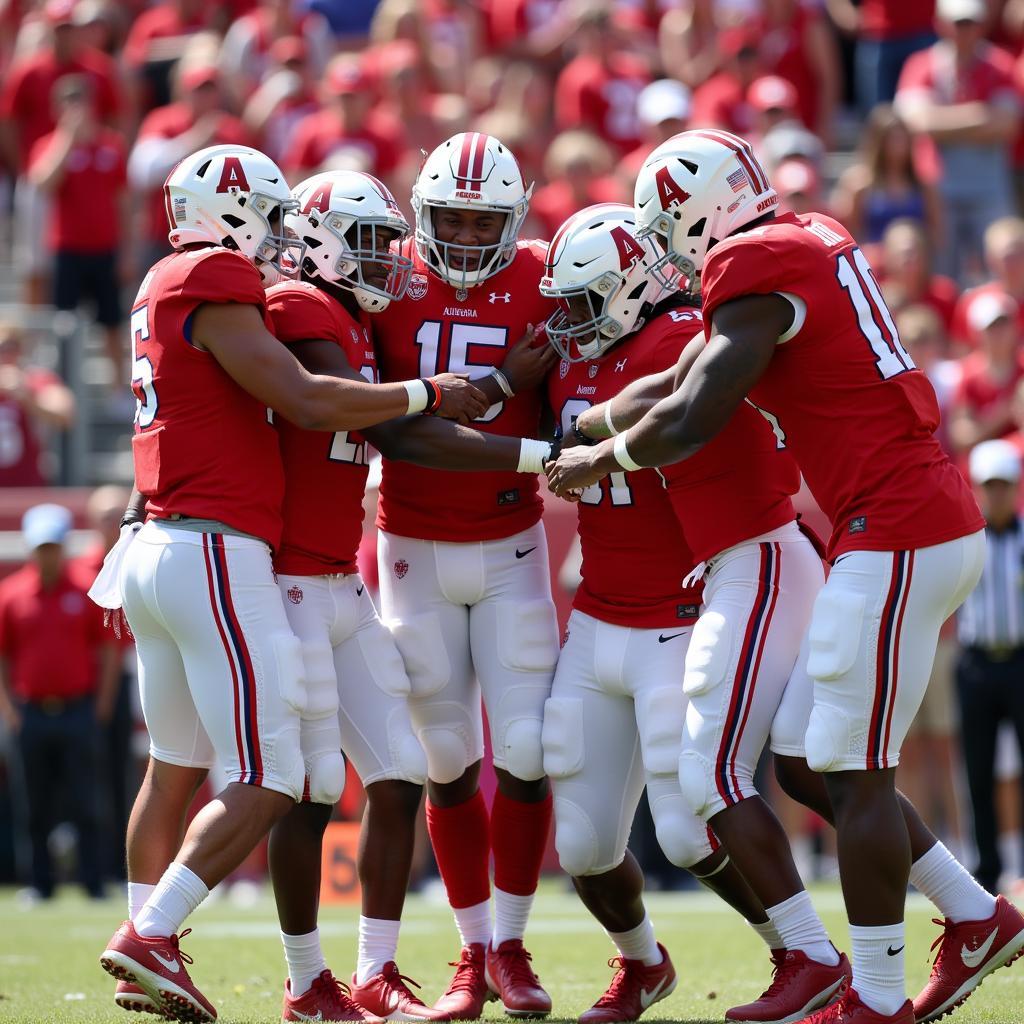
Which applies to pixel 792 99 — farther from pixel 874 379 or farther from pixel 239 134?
pixel 874 379

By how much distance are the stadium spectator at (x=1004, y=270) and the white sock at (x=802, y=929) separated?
6012 millimetres

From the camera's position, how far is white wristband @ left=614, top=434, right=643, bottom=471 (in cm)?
509

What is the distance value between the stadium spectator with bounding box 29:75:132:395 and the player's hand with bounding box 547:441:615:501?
670 centimetres

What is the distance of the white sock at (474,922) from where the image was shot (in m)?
5.88

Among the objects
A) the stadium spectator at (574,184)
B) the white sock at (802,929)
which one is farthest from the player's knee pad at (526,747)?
the stadium spectator at (574,184)

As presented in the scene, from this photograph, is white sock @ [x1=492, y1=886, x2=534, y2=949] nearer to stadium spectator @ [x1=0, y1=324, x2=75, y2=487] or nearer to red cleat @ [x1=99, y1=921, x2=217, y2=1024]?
red cleat @ [x1=99, y1=921, x2=217, y2=1024]

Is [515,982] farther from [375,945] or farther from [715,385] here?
[715,385]

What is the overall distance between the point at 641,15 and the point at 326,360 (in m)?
9.05

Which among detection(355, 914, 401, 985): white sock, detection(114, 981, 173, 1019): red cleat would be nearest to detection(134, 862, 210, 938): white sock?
detection(114, 981, 173, 1019): red cleat

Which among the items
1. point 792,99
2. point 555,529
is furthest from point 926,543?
point 792,99

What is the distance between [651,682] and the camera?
17.8 ft

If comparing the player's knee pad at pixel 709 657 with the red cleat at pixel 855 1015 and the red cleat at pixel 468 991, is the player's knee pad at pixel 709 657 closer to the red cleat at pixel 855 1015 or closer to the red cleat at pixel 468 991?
the red cleat at pixel 855 1015

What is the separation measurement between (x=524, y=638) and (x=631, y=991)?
43.0 inches

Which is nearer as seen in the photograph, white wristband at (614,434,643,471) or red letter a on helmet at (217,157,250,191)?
white wristband at (614,434,643,471)
